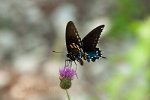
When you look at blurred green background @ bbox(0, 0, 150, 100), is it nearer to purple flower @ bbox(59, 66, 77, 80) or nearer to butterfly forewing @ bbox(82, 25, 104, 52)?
purple flower @ bbox(59, 66, 77, 80)

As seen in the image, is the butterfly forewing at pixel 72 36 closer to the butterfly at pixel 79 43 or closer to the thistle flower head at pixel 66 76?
the butterfly at pixel 79 43

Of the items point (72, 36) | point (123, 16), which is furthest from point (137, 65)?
point (123, 16)

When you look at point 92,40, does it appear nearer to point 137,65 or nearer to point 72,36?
point 72,36

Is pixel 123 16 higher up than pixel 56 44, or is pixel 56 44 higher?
pixel 56 44

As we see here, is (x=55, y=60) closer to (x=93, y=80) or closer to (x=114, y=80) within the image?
(x=93, y=80)

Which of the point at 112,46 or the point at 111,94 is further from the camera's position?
the point at 112,46

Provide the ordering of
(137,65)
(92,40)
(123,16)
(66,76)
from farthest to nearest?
(123,16)
(137,65)
(66,76)
(92,40)

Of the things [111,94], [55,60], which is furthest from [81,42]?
[55,60]

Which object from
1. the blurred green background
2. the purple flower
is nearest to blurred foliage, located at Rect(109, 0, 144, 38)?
the blurred green background
